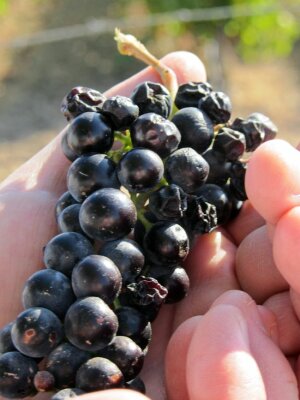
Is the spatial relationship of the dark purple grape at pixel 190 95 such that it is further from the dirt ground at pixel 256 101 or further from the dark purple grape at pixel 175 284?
the dirt ground at pixel 256 101

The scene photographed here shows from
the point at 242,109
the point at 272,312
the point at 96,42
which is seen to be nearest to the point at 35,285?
the point at 272,312

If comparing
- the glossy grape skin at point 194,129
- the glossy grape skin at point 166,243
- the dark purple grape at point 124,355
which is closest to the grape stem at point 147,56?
the glossy grape skin at point 194,129

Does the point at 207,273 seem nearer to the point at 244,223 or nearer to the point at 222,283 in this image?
the point at 222,283

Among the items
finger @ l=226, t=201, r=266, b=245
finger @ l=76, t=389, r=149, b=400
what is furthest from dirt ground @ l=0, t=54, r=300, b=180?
finger @ l=76, t=389, r=149, b=400

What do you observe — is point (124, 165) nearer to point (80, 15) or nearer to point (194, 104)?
point (194, 104)

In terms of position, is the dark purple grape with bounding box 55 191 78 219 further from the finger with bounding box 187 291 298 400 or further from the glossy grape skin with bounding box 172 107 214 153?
the finger with bounding box 187 291 298 400

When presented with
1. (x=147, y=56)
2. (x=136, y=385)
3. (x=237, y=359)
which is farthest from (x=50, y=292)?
A: (x=147, y=56)
